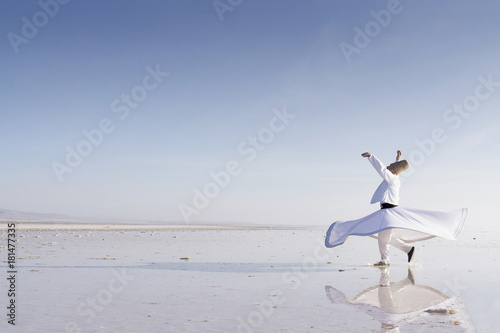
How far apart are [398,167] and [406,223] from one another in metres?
1.88

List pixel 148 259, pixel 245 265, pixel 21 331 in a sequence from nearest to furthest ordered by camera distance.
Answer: pixel 21 331 → pixel 245 265 → pixel 148 259

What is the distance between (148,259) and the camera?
13906 mm

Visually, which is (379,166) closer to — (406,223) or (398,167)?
(398,167)

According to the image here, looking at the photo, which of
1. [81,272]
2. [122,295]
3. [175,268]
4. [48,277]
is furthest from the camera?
[175,268]

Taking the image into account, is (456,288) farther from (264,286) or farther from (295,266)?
(295,266)

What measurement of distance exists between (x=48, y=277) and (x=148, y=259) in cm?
432

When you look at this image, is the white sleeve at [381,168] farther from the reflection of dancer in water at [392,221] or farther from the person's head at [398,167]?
the person's head at [398,167]

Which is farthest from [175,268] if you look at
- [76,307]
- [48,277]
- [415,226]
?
[415,226]

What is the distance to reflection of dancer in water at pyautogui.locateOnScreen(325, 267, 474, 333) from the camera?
19.5ft

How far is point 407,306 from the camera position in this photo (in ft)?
23.2

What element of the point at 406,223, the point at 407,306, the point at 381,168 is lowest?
the point at 407,306

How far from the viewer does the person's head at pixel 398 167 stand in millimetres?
13578

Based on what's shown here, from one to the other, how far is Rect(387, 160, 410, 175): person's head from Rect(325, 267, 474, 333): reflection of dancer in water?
15.9 feet

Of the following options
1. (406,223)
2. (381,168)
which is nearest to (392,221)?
(406,223)
